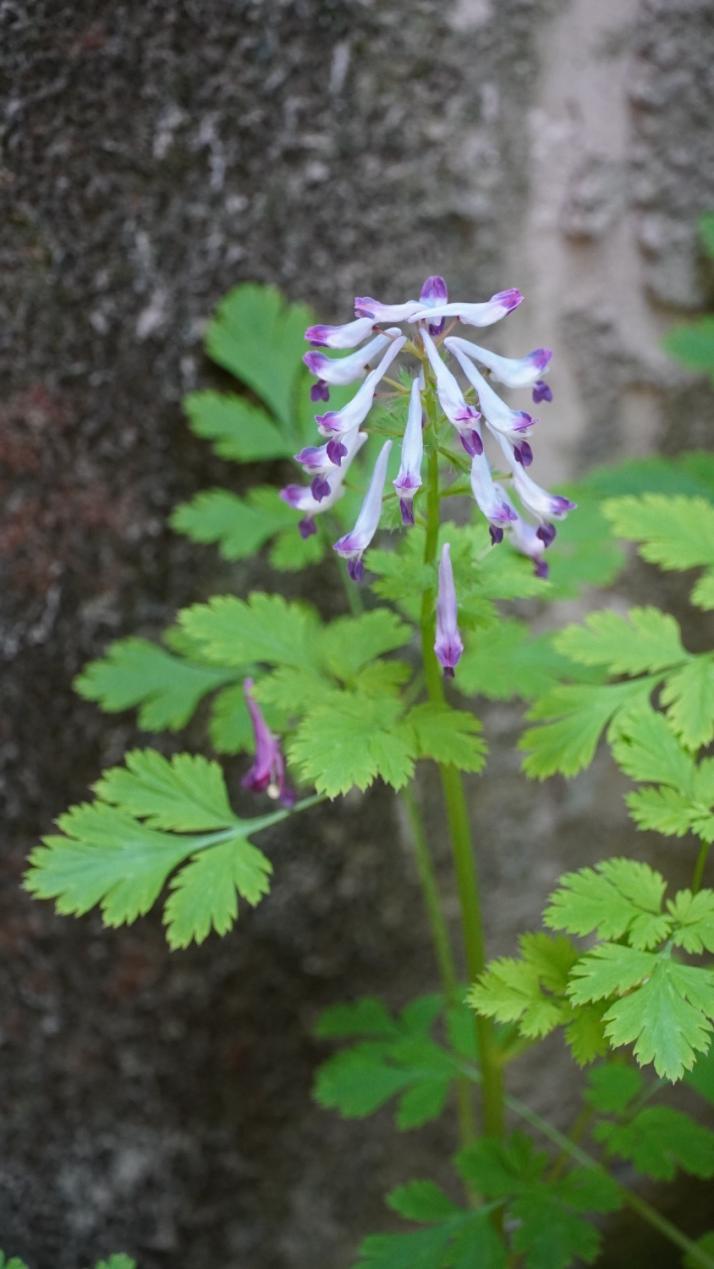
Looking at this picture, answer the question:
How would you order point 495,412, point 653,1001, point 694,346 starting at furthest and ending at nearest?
point 694,346, point 495,412, point 653,1001

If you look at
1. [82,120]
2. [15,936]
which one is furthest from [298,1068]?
[82,120]

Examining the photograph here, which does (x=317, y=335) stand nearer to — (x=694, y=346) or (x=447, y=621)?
(x=447, y=621)

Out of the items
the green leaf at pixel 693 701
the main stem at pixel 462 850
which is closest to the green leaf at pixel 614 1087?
the main stem at pixel 462 850

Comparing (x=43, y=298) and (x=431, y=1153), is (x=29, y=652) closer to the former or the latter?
(x=43, y=298)

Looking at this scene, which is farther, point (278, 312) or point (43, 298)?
point (278, 312)

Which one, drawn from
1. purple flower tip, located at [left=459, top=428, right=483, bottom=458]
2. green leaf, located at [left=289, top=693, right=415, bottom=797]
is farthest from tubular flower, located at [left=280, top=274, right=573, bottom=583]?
green leaf, located at [left=289, top=693, right=415, bottom=797]

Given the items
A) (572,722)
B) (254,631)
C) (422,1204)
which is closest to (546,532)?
(572,722)

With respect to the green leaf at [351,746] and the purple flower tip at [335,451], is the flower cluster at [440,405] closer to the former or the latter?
the purple flower tip at [335,451]
